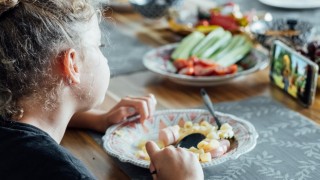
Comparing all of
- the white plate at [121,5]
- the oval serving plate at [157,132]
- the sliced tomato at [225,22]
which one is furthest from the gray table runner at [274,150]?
the white plate at [121,5]

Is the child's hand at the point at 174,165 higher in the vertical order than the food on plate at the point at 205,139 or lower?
Result: higher

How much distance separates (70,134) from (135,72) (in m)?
0.41

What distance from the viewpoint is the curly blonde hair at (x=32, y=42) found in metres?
0.97

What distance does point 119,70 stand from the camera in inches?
66.0

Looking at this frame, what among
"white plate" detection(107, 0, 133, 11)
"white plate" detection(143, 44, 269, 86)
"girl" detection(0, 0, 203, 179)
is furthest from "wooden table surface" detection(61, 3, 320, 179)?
"white plate" detection(107, 0, 133, 11)

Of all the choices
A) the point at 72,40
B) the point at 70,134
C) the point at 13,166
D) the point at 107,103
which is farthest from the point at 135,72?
the point at 13,166

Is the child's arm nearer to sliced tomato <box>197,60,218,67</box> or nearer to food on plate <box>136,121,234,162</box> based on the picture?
food on plate <box>136,121,234,162</box>

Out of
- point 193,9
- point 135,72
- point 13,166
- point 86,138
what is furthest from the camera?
point 193,9

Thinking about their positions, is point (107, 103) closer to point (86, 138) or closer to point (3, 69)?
point (86, 138)

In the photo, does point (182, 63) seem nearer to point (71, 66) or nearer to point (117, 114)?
point (117, 114)

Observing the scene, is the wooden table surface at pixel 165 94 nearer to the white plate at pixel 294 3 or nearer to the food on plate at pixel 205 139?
the food on plate at pixel 205 139

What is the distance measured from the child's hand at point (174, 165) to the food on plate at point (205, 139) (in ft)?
0.23

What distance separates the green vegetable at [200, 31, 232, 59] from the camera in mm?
1645

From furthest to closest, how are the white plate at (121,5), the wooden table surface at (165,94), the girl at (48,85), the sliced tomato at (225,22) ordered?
1. the white plate at (121,5)
2. the sliced tomato at (225,22)
3. the wooden table surface at (165,94)
4. the girl at (48,85)
